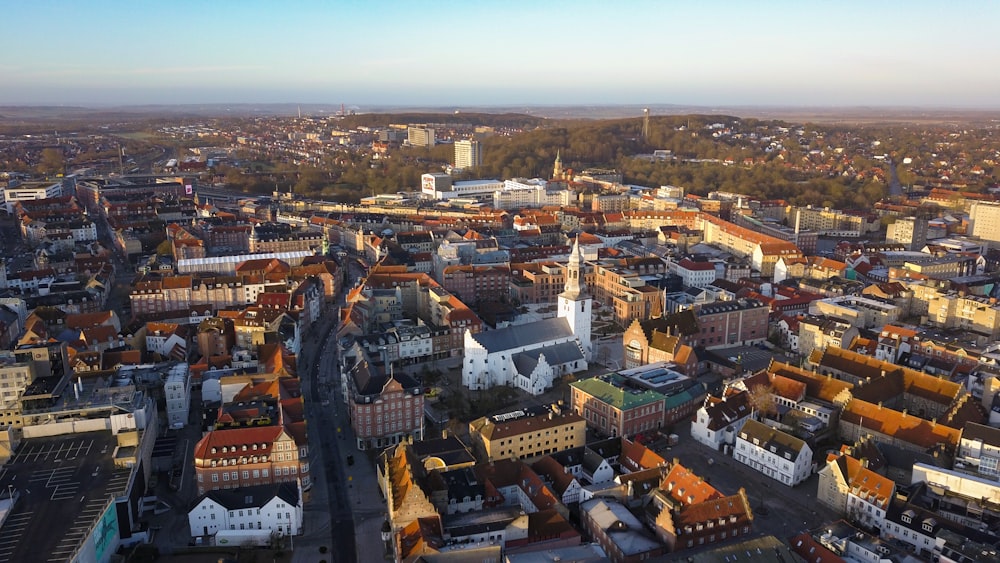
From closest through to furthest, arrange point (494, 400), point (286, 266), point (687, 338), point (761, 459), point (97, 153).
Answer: point (761, 459)
point (494, 400)
point (687, 338)
point (286, 266)
point (97, 153)

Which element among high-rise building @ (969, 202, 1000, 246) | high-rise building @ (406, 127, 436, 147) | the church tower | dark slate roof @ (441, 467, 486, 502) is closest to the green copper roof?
the church tower

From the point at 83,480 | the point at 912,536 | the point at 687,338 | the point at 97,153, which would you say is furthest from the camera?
the point at 97,153

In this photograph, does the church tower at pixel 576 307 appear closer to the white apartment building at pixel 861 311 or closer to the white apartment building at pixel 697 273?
the white apartment building at pixel 861 311

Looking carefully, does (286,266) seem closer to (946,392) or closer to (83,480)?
(83,480)

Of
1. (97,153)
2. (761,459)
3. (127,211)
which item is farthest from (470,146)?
(761,459)

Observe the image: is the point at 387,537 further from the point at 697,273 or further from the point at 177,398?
the point at 697,273

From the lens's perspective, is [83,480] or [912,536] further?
[83,480]

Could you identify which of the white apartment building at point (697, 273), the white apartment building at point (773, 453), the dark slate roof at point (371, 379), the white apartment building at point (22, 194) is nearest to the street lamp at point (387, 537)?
the dark slate roof at point (371, 379)
